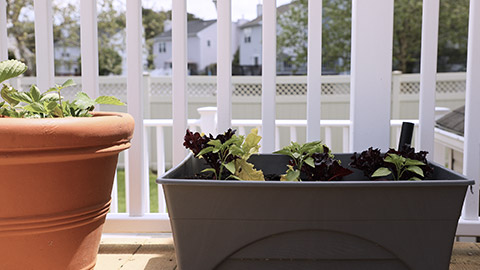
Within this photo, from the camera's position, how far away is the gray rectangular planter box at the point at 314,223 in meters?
0.94

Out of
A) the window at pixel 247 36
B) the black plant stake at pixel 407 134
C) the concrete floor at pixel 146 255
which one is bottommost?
the concrete floor at pixel 146 255

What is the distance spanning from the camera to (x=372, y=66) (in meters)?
1.42

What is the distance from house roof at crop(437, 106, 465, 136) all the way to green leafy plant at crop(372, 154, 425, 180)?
1919 millimetres

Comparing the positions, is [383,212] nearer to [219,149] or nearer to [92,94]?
[219,149]

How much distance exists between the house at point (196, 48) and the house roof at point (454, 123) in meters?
4.61

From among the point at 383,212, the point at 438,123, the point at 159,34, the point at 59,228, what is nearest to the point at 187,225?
the point at 59,228

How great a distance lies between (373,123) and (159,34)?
8.41 metres

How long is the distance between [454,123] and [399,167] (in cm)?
226

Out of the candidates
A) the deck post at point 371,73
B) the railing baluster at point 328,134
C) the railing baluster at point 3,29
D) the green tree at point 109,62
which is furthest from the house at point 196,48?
the deck post at point 371,73

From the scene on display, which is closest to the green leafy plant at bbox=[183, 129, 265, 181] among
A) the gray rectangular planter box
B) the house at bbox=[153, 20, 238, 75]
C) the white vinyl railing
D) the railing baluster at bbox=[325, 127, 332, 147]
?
the gray rectangular planter box

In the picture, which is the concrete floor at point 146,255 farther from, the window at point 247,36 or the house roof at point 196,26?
the window at point 247,36

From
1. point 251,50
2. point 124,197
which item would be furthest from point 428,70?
point 251,50

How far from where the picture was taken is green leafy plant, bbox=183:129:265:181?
1083 millimetres

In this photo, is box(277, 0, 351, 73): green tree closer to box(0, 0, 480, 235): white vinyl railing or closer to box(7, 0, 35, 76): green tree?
box(7, 0, 35, 76): green tree
